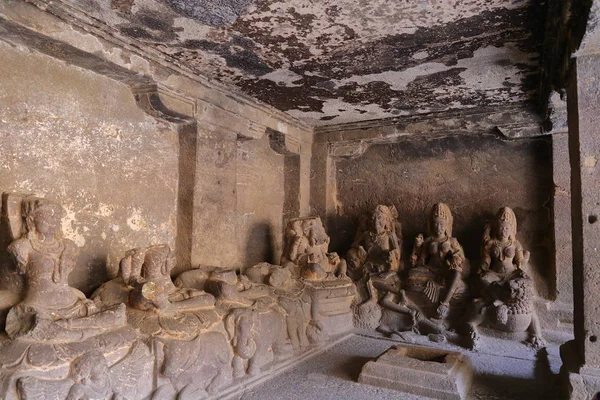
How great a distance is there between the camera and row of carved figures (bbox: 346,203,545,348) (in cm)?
512

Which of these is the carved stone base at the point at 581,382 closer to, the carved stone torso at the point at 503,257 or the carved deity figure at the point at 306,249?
the carved stone torso at the point at 503,257

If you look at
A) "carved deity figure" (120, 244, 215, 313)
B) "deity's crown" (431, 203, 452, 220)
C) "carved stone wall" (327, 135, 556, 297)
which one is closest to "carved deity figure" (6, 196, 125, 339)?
"carved deity figure" (120, 244, 215, 313)

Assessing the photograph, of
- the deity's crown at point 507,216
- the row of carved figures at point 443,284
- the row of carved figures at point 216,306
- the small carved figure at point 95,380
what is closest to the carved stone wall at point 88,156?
the row of carved figures at point 216,306

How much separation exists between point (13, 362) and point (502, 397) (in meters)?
3.81

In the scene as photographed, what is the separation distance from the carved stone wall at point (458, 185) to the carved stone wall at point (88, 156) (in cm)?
335

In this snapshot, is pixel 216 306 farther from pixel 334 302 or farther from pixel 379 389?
pixel 334 302

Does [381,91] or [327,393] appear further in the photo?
[381,91]

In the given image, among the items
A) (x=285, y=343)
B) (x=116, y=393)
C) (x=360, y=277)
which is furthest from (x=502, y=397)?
(x=116, y=393)

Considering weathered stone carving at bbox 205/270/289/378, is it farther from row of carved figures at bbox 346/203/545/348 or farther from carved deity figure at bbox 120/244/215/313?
row of carved figures at bbox 346/203/545/348

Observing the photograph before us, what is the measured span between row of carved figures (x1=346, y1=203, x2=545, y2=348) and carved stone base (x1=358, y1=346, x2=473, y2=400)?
1.24 meters

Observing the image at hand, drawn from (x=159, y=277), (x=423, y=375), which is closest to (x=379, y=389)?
(x=423, y=375)

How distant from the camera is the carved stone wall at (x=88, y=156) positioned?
11.6 ft

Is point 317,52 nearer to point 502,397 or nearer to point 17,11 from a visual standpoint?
point 17,11

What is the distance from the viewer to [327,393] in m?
3.82
